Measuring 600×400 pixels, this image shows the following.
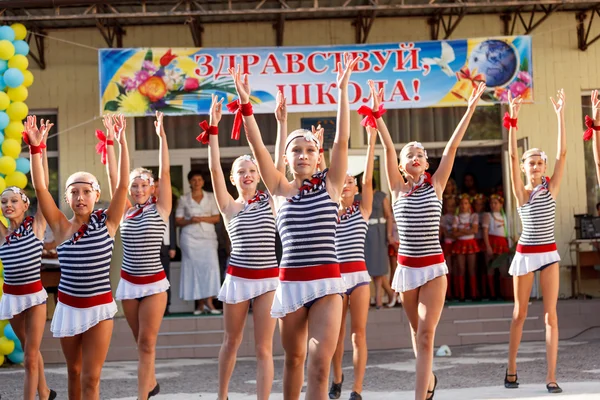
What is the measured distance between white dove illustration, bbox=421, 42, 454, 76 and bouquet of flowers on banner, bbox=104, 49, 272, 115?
2290 mm

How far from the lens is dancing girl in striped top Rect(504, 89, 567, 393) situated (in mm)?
8703

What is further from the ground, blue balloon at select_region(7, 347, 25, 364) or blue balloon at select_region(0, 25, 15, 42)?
blue balloon at select_region(0, 25, 15, 42)

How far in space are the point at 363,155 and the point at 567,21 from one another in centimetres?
400

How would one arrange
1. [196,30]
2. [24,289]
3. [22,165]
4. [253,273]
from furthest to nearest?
[196,30], [22,165], [24,289], [253,273]

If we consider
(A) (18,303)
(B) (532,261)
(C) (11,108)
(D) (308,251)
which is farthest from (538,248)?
(C) (11,108)

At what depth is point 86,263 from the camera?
6.29m

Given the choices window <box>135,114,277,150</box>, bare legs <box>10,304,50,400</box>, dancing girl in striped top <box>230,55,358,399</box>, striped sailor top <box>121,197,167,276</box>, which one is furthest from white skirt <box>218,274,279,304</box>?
window <box>135,114,277,150</box>

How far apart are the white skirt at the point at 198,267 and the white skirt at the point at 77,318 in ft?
24.1

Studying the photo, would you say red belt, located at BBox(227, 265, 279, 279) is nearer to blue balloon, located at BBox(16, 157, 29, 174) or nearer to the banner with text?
blue balloon, located at BBox(16, 157, 29, 174)

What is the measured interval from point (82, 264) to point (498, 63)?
7.69 meters

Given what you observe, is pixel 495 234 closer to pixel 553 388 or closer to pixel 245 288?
pixel 553 388

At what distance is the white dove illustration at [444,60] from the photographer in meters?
12.4

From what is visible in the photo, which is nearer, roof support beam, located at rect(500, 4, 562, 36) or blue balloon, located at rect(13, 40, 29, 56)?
blue balloon, located at rect(13, 40, 29, 56)

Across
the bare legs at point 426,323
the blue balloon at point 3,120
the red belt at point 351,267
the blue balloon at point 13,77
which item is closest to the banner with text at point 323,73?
the blue balloon at point 13,77
